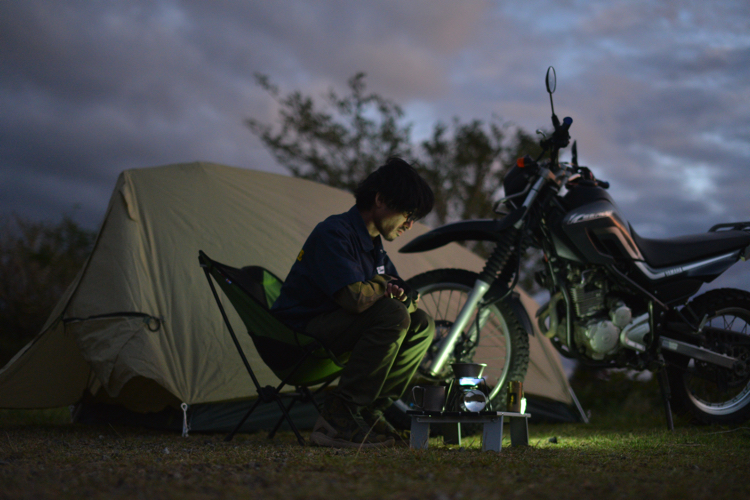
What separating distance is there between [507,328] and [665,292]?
2.63 feet

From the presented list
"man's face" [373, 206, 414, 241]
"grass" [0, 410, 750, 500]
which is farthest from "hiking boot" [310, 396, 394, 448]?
"man's face" [373, 206, 414, 241]

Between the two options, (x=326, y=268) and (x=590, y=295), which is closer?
(x=326, y=268)

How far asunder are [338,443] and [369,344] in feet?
1.20

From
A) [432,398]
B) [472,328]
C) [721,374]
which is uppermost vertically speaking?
[472,328]

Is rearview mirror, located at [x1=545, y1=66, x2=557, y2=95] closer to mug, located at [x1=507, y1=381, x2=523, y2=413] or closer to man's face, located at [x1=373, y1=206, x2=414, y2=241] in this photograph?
man's face, located at [x1=373, y1=206, x2=414, y2=241]

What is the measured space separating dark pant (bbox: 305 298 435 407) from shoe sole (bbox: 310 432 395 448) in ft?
0.45

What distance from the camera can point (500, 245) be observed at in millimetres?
2666

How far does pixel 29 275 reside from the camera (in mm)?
5645

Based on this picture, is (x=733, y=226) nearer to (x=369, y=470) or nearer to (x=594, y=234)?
(x=594, y=234)

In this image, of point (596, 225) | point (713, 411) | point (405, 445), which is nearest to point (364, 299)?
point (405, 445)

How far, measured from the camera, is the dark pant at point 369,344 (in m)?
2.00

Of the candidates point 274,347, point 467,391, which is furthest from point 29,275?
point 467,391

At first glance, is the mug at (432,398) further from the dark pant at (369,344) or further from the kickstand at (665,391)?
the kickstand at (665,391)

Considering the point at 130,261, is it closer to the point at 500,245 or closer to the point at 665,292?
the point at 500,245
